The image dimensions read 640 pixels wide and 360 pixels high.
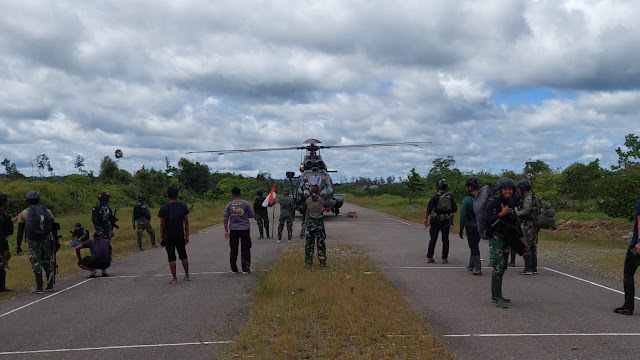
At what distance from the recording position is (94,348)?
630cm

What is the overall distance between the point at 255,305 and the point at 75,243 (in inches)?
283

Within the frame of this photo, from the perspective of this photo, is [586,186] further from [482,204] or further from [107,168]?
[107,168]

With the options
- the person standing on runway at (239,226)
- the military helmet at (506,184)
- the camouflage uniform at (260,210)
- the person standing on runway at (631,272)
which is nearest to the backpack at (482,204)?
the military helmet at (506,184)

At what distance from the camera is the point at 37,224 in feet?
32.3

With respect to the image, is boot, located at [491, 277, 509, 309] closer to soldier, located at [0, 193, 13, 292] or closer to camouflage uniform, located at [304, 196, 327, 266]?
camouflage uniform, located at [304, 196, 327, 266]

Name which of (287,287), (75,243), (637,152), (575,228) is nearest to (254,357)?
(287,287)

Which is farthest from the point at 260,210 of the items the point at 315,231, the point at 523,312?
the point at 523,312

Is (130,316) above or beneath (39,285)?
beneath

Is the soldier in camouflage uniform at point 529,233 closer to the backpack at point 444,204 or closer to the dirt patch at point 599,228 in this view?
the backpack at point 444,204

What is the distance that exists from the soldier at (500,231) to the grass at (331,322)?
4.63 ft

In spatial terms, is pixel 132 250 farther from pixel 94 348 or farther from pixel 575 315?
pixel 575 315

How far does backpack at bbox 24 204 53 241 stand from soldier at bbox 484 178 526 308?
25.5 feet

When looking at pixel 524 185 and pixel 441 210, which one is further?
pixel 441 210

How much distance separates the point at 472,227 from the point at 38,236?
845cm
